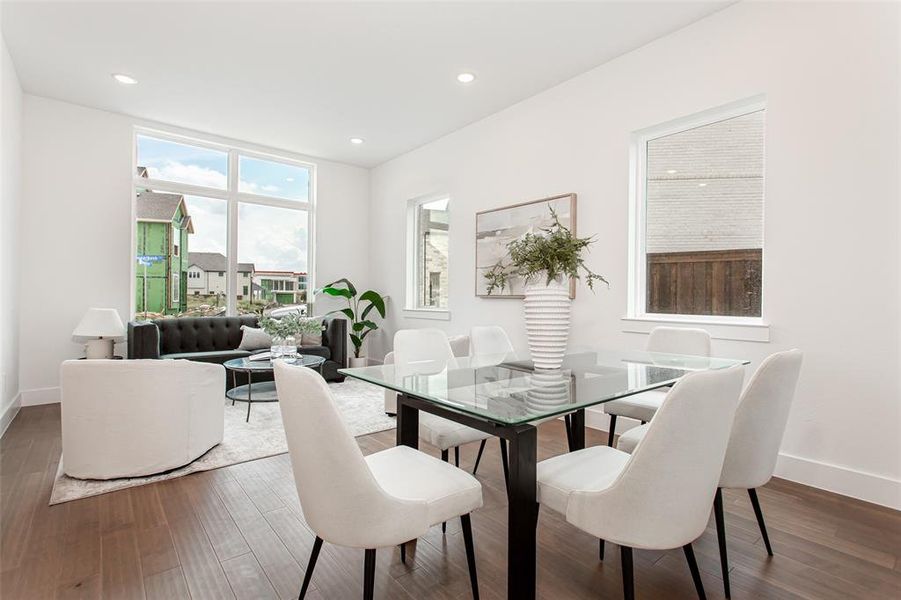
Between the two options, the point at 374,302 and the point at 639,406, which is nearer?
the point at 639,406

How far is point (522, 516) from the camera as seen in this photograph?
4.47ft

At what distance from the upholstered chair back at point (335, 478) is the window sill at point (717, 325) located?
2.47 m

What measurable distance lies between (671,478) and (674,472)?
2 centimetres

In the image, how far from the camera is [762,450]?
1646 mm

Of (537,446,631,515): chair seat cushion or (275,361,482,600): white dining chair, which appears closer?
(275,361,482,600): white dining chair

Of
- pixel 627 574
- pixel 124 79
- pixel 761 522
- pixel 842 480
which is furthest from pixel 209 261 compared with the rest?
pixel 842 480

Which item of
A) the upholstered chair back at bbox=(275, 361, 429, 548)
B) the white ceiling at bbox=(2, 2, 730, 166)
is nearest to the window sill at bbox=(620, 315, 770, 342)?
the white ceiling at bbox=(2, 2, 730, 166)

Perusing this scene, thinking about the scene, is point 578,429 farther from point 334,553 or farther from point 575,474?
point 334,553

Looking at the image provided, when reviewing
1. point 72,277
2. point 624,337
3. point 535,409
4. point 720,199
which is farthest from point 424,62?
point 72,277

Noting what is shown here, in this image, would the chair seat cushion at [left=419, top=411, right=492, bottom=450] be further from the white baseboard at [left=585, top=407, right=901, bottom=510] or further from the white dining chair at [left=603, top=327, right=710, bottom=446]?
the white baseboard at [left=585, top=407, right=901, bottom=510]

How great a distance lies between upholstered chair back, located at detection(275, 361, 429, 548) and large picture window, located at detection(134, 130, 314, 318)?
4.82 meters

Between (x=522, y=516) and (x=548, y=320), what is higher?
(x=548, y=320)

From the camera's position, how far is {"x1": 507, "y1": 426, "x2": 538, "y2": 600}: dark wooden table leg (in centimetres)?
134

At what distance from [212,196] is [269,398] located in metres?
2.73
